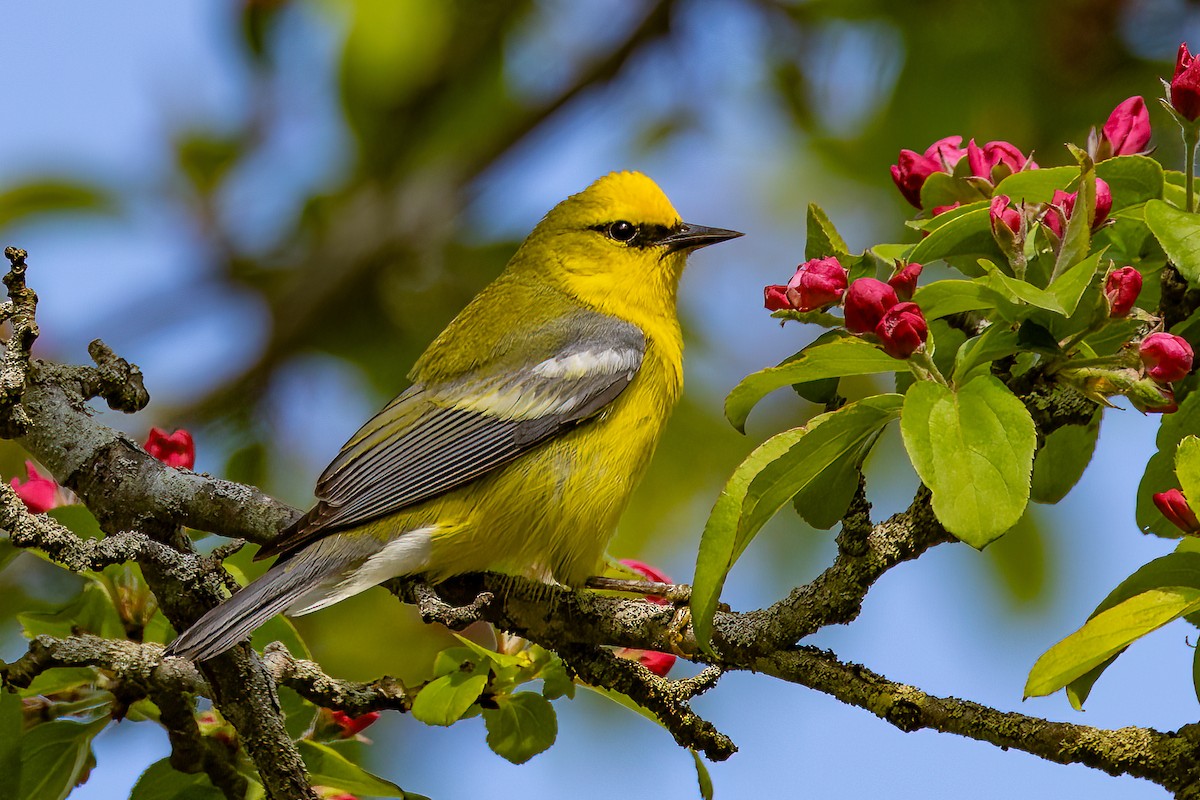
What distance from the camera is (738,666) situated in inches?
94.0

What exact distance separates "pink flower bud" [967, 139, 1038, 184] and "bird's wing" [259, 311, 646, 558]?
175cm

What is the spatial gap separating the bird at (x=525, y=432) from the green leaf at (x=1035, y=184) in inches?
66.4

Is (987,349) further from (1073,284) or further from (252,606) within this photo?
(252,606)

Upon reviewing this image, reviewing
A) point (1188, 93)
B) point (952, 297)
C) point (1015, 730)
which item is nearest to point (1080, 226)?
point (952, 297)

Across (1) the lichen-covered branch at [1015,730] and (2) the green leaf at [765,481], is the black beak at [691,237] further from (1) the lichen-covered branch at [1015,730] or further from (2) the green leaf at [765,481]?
(2) the green leaf at [765,481]

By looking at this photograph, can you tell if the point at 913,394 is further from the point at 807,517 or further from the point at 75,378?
the point at 75,378

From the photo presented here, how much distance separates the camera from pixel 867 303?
195 cm

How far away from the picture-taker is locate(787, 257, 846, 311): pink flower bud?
6.86 feet

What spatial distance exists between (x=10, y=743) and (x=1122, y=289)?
2.15 m

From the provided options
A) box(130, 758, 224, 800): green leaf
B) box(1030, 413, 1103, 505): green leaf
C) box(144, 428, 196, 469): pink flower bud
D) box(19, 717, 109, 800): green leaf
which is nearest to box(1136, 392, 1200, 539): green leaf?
box(1030, 413, 1103, 505): green leaf

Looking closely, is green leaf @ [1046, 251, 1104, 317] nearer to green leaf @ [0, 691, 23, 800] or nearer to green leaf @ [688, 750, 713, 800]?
green leaf @ [688, 750, 713, 800]

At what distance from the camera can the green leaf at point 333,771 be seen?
8.20ft

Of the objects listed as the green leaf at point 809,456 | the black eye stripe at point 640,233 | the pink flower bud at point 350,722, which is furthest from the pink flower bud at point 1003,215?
the black eye stripe at point 640,233

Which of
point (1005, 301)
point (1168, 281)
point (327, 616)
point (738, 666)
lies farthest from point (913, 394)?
point (327, 616)
